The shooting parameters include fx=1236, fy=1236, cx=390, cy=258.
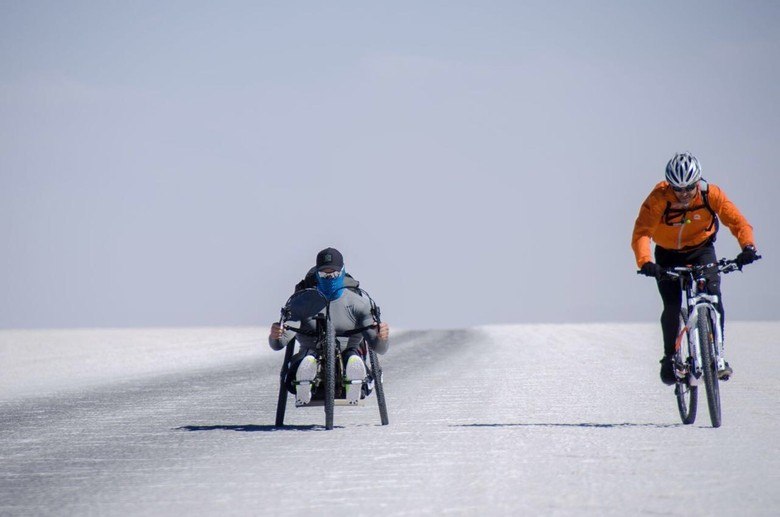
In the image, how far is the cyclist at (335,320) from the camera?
11.6 m

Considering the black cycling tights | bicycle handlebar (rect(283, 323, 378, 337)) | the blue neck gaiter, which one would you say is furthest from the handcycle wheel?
the black cycling tights

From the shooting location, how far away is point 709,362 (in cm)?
1092

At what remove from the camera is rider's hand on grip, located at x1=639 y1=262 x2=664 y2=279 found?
11.1 m

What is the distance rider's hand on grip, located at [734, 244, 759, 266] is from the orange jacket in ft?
0.38

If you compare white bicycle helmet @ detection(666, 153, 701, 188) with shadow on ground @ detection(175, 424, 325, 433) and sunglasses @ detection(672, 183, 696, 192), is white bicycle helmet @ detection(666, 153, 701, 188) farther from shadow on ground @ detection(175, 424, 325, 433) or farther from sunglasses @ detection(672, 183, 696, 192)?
shadow on ground @ detection(175, 424, 325, 433)

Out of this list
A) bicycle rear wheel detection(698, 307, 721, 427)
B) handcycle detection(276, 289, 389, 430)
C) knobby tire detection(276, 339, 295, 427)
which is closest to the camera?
bicycle rear wheel detection(698, 307, 721, 427)

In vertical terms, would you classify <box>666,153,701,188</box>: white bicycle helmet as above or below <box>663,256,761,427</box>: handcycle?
above

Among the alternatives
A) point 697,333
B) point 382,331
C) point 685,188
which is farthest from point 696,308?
point 382,331

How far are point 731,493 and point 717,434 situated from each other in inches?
129

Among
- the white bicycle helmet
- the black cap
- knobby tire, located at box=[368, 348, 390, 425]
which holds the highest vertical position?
the white bicycle helmet

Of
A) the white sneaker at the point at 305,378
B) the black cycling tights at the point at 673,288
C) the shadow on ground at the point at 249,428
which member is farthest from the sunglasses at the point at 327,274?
the black cycling tights at the point at 673,288

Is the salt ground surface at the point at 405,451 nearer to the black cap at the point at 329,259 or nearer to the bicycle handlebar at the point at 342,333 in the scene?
the bicycle handlebar at the point at 342,333

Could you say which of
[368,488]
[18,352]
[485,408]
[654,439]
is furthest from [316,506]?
[18,352]

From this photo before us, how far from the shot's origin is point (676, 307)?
11523 mm
